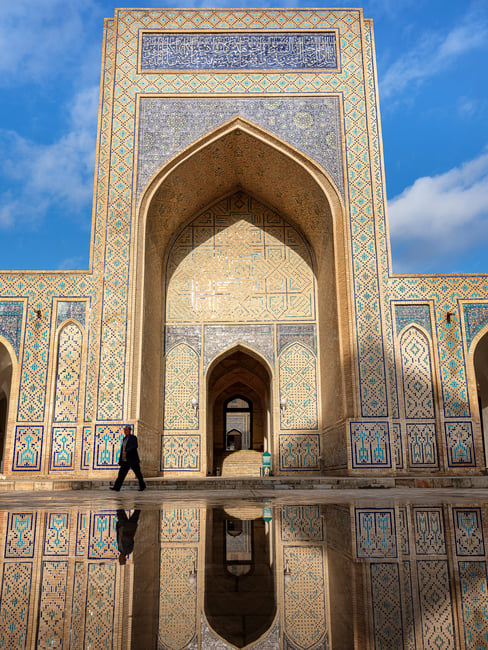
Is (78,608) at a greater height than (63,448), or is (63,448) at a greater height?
(63,448)

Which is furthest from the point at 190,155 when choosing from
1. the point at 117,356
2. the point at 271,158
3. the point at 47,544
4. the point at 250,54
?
the point at 47,544

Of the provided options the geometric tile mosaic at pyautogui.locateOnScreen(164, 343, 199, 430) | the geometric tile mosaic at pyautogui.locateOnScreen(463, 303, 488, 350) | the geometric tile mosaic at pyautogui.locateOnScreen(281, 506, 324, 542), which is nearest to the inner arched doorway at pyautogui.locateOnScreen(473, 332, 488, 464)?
the geometric tile mosaic at pyautogui.locateOnScreen(463, 303, 488, 350)

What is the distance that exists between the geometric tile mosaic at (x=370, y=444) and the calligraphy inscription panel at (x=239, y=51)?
5019mm

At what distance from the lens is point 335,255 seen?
24.9ft

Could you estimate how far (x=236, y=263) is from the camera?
8.80 m

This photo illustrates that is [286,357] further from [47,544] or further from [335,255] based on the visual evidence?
[47,544]

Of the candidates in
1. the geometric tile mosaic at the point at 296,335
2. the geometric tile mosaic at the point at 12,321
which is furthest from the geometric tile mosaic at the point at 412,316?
the geometric tile mosaic at the point at 12,321

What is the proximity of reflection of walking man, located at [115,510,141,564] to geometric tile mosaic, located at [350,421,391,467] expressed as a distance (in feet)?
15.2

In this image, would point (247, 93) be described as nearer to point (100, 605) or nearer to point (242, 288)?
point (242, 288)

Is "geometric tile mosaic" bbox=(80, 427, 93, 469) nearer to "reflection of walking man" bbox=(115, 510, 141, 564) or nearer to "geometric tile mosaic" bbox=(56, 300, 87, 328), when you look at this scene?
"geometric tile mosaic" bbox=(56, 300, 87, 328)

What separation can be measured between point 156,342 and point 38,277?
1.77 meters

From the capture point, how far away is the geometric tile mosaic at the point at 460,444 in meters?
7.01

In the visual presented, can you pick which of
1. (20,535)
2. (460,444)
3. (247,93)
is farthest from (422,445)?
(20,535)

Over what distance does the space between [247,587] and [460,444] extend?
6.68 meters
